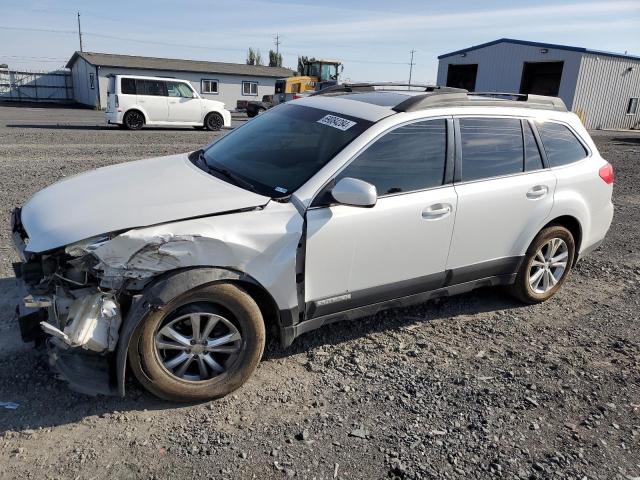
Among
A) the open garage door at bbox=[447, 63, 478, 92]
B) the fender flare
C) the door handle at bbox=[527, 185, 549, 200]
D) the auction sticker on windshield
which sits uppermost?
the open garage door at bbox=[447, 63, 478, 92]

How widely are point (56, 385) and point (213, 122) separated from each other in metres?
17.5

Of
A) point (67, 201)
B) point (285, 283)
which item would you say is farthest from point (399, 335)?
point (67, 201)

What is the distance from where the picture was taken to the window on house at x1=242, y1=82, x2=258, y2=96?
41281mm

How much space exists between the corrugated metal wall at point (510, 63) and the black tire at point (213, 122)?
61.3 ft

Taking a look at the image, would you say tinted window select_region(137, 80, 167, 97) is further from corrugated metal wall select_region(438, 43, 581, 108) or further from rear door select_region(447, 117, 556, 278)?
corrugated metal wall select_region(438, 43, 581, 108)

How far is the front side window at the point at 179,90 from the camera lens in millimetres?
18703

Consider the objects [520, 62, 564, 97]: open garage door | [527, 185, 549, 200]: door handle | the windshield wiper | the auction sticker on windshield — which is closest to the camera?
the windshield wiper

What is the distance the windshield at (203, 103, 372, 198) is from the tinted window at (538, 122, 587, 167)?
1.86 meters

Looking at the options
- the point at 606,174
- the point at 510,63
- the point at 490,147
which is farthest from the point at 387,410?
the point at 510,63

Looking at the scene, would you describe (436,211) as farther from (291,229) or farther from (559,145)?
(559,145)

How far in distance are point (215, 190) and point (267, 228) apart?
47 centimetres

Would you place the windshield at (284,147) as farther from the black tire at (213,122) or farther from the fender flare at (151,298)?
the black tire at (213,122)

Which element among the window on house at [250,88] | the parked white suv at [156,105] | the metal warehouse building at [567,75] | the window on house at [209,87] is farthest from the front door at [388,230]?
the window on house at [250,88]

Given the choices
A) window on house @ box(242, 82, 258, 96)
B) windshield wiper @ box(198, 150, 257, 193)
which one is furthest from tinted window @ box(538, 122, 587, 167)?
window on house @ box(242, 82, 258, 96)
